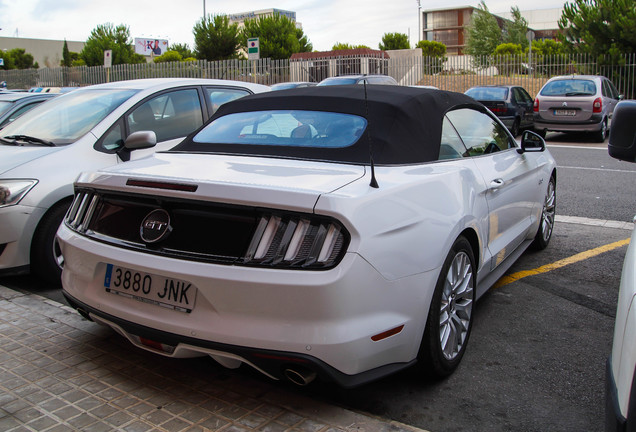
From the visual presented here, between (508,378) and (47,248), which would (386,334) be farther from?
(47,248)

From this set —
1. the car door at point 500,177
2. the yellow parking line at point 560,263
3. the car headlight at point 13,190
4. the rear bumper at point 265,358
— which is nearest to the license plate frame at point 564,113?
the yellow parking line at point 560,263

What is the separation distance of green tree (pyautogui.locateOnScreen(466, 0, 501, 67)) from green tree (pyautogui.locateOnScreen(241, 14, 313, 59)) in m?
24.3

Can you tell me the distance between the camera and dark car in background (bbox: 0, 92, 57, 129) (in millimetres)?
8422

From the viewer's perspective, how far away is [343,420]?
2.81m

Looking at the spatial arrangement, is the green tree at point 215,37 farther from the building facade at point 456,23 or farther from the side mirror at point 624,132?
the building facade at point 456,23

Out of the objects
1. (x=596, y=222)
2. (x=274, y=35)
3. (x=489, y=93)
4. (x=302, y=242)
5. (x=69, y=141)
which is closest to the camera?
(x=302, y=242)

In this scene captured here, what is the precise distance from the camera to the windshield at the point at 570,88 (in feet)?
52.9

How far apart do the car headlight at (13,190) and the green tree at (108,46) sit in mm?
53180

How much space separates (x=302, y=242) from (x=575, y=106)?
14990 mm

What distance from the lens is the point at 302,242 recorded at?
266 centimetres

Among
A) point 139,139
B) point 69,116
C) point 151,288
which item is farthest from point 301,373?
point 69,116

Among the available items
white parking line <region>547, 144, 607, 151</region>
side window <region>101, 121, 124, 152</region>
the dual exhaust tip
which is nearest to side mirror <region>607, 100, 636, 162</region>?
the dual exhaust tip

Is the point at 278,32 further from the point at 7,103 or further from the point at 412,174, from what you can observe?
the point at 412,174

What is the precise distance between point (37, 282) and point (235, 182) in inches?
122
